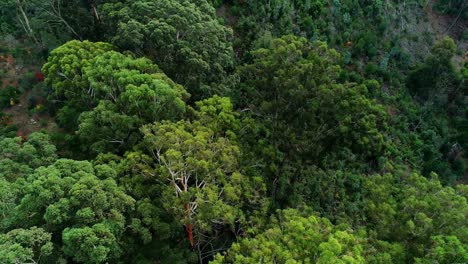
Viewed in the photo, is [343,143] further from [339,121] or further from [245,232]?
[245,232]

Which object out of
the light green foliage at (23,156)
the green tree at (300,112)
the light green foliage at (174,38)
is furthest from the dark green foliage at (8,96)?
the green tree at (300,112)

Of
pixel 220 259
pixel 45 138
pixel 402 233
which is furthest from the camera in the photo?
pixel 45 138

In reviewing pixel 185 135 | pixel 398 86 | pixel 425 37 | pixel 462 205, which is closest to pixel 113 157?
pixel 185 135

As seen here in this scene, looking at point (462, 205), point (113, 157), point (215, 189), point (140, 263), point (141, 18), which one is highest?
point (462, 205)

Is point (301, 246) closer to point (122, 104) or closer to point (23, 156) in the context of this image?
point (122, 104)

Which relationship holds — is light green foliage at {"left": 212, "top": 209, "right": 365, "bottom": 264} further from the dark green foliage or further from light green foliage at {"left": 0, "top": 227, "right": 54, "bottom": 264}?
the dark green foliage

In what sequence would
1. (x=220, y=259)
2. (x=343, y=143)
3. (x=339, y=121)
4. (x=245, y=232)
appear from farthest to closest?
(x=343, y=143)
(x=339, y=121)
(x=245, y=232)
(x=220, y=259)
